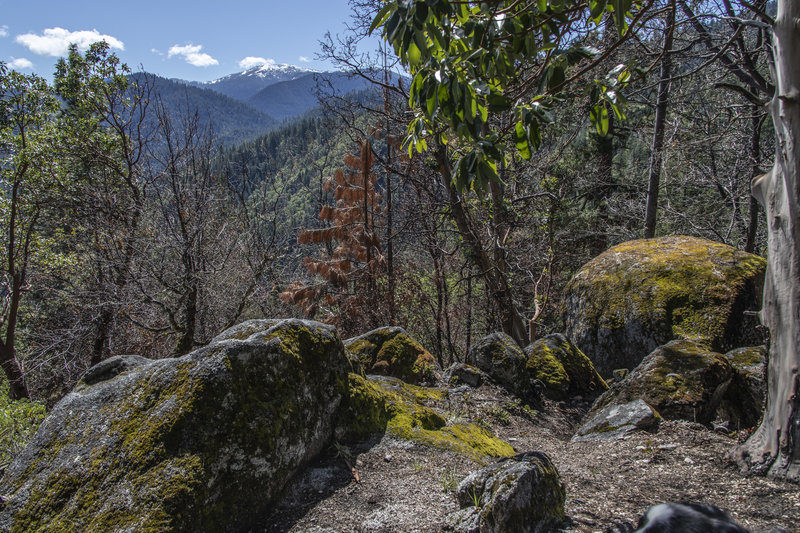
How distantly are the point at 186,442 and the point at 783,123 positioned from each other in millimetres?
4075

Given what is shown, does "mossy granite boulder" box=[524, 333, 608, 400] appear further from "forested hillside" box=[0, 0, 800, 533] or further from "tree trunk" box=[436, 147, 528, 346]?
"tree trunk" box=[436, 147, 528, 346]

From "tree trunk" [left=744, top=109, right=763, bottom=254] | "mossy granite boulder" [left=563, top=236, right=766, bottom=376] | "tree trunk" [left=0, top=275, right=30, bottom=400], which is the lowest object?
"tree trunk" [left=0, top=275, right=30, bottom=400]

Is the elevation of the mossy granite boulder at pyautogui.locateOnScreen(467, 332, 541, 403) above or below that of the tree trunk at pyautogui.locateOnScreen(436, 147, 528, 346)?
below

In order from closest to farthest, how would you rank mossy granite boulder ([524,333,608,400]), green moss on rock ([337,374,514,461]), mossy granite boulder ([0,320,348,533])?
mossy granite boulder ([0,320,348,533]), green moss on rock ([337,374,514,461]), mossy granite boulder ([524,333,608,400])

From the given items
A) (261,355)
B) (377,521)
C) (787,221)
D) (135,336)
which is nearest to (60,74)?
(135,336)

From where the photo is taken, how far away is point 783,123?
268 centimetres

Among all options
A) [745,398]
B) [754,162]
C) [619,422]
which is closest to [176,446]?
[619,422]

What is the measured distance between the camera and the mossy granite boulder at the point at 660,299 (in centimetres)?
575

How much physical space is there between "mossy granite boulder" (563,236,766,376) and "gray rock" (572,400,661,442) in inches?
80.6

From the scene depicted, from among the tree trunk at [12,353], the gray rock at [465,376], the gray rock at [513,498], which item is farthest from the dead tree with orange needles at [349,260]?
the gray rock at [513,498]

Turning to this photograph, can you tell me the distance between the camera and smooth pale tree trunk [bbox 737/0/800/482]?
261 centimetres

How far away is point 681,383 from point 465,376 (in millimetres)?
2464

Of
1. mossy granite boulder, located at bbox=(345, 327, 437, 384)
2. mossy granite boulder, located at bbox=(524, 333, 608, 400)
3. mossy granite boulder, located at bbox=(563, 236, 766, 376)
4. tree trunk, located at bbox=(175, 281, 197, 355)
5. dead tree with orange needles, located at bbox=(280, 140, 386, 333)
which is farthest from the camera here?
dead tree with orange needles, located at bbox=(280, 140, 386, 333)

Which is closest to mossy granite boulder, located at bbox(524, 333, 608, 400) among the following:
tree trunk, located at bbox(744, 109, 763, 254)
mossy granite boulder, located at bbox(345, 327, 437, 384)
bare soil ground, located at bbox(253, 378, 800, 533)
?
mossy granite boulder, located at bbox(345, 327, 437, 384)
